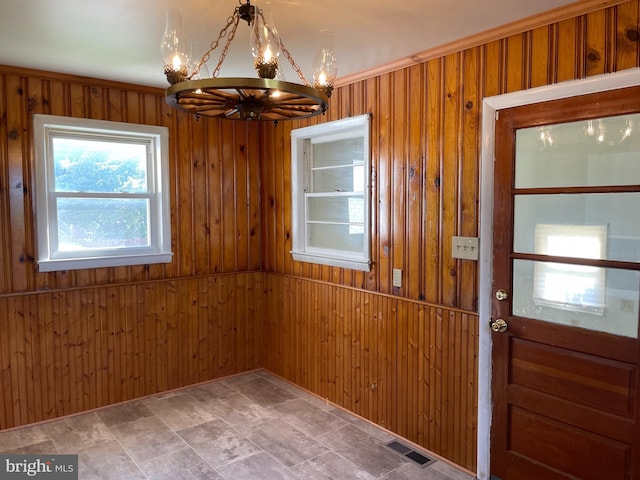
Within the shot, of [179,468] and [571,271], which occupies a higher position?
[571,271]

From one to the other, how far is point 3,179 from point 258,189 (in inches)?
A: 78.2

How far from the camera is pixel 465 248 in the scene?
2.68 m

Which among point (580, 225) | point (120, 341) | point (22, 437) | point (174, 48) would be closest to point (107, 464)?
point (22, 437)

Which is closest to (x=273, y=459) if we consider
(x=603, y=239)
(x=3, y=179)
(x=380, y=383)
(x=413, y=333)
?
(x=380, y=383)

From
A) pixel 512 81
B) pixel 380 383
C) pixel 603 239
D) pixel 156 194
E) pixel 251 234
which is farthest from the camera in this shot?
pixel 251 234

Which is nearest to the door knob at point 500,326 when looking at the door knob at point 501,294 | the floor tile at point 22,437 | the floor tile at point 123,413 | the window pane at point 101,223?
the door knob at point 501,294

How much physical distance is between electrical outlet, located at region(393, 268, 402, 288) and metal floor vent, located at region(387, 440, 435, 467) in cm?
104

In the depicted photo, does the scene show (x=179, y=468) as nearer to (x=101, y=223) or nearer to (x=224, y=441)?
(x=224, y=441)

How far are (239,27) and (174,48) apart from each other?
91 centimetres

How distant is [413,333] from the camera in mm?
3035

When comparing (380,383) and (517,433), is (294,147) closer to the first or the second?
(380,383)

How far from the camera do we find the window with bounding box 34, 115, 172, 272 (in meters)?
3.34

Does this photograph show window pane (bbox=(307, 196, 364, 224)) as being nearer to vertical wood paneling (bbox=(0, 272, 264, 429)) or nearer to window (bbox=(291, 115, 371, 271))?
window (bbox=(291, 115, 371, 271))

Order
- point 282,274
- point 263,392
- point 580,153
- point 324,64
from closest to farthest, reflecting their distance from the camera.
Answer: point 324,64, point 580,153, point 263,392, point 282,274
